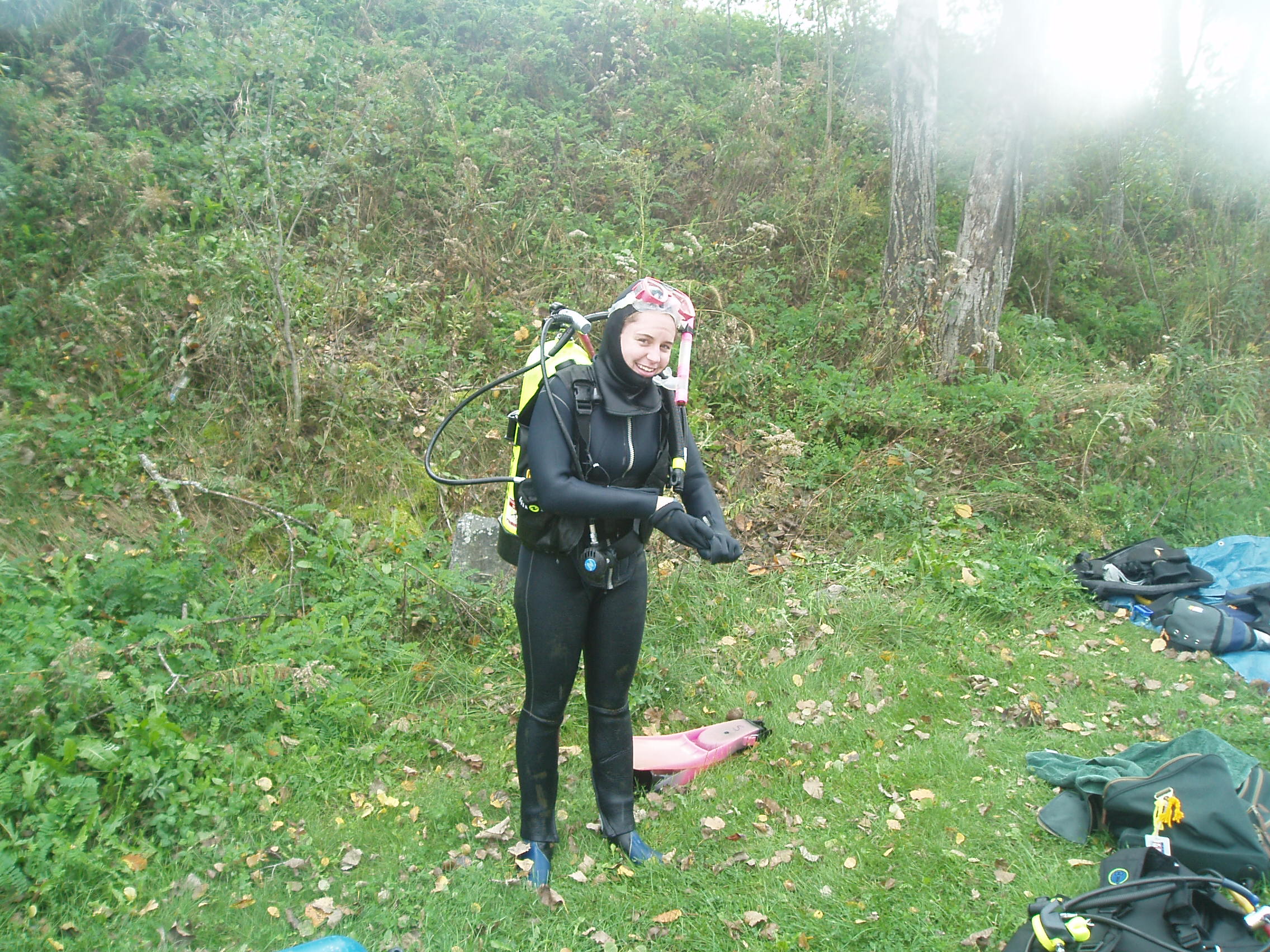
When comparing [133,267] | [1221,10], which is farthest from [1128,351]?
[133,267]

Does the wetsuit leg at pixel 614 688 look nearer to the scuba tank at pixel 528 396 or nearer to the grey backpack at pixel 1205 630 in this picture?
the scuba tank at pixel 528 396

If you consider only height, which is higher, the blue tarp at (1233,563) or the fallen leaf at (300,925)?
the blue tarp at (1233,563)

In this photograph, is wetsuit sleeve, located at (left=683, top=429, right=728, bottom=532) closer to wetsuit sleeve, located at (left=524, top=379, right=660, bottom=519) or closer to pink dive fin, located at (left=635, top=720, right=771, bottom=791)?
wetsuit sleeve, located at (left=524, top=379, right=660, bottom=519)

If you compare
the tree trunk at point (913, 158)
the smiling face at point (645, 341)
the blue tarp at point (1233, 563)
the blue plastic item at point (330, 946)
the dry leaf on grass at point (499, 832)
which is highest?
the tree trunk at point (913, 158)

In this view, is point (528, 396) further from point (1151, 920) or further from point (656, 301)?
point (1151, 920)

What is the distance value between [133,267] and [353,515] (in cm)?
265

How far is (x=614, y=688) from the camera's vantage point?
3197 millimetres

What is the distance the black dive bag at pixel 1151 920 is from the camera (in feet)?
7.97

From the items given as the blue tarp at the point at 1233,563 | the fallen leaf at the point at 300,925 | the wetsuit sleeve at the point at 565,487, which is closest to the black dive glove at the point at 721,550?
the wetsuit sleeve at the point at 565,487

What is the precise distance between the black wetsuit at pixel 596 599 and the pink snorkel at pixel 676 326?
0.18ft

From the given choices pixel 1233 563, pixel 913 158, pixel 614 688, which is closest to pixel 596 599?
pixel 614 688

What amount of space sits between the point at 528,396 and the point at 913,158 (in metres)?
6.14

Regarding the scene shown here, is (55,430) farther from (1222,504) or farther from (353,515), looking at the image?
(1222,504)

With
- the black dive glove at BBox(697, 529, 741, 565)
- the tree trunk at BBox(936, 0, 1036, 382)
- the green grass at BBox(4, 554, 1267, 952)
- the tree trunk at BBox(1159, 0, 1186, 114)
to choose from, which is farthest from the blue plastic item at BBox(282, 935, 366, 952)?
the tree trunk at BBox(1159, 0, 1186, 114)
